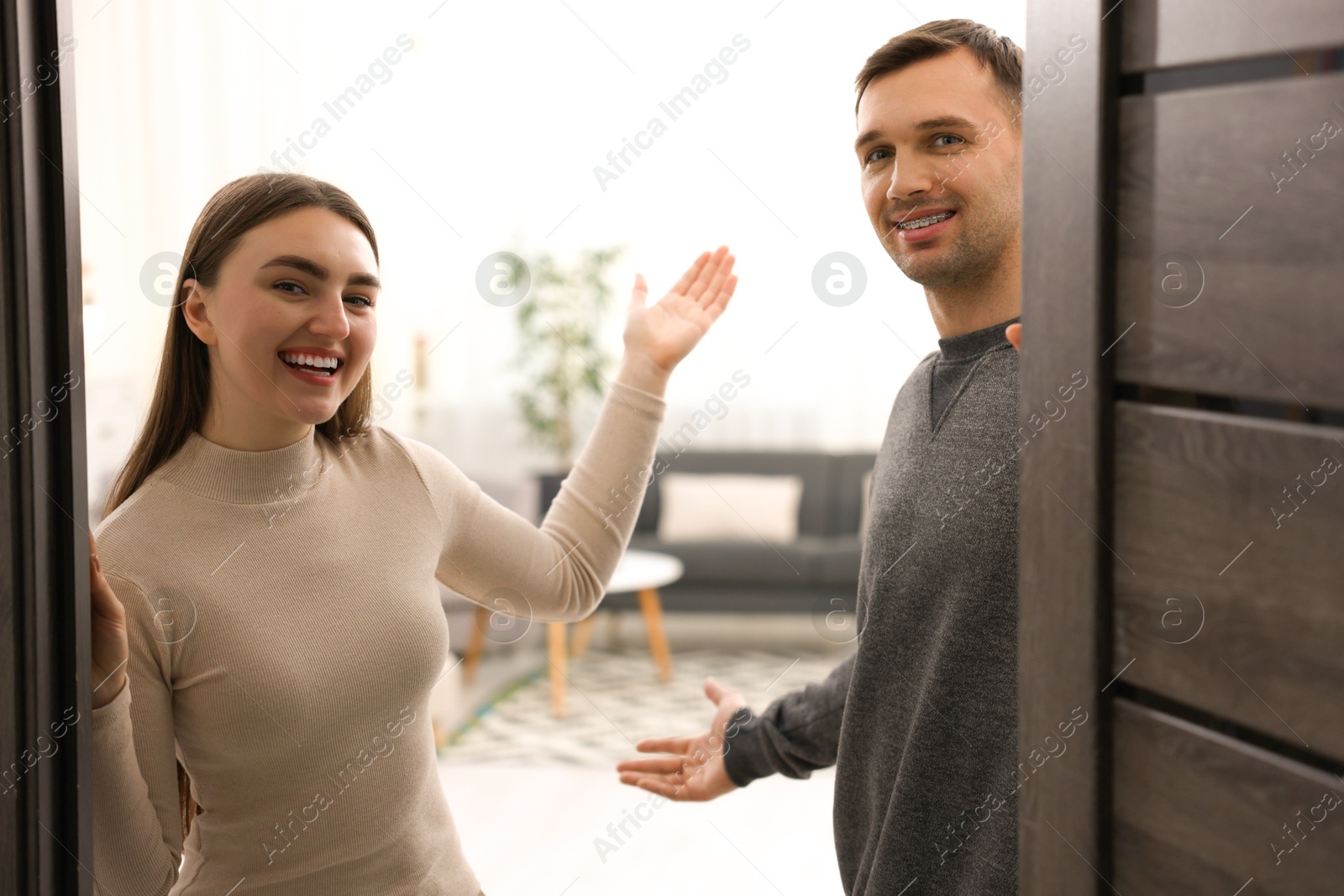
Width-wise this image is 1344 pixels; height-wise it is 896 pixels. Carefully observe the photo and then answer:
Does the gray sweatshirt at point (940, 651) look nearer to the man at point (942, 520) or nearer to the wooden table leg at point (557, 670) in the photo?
the man at point (942, 520)

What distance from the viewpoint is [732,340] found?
5.45 meters

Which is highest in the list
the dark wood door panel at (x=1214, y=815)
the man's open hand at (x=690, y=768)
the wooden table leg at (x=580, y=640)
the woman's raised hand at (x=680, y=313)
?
the woman's raised hand at (x=680, y=313)

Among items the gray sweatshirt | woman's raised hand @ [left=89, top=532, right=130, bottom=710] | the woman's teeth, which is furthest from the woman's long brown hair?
the gray sweatshirt

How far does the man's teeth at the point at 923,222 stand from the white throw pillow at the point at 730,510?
3796 mm

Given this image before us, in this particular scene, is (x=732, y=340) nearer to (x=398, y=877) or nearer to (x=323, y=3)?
(x=323, y=3)

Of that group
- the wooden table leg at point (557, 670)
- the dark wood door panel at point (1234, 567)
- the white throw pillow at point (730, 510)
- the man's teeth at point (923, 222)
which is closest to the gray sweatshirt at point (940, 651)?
the man's teeth at point (923, 222)

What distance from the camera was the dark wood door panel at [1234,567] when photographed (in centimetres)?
55

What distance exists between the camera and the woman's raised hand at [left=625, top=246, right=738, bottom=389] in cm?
139

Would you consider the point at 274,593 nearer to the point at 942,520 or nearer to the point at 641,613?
the point at 942,520

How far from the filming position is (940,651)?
1062mm

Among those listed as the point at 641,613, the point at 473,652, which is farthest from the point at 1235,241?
the point at 641,613

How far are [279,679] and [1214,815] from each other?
804 mm

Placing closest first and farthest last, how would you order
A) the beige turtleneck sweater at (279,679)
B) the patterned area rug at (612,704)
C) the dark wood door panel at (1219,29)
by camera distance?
the dark wood door panel at (1219,29) < the beige turtleneck sweater at (279,679) < the patterned area rug at (612,704)

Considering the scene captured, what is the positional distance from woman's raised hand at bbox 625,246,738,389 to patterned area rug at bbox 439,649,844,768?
248cm
